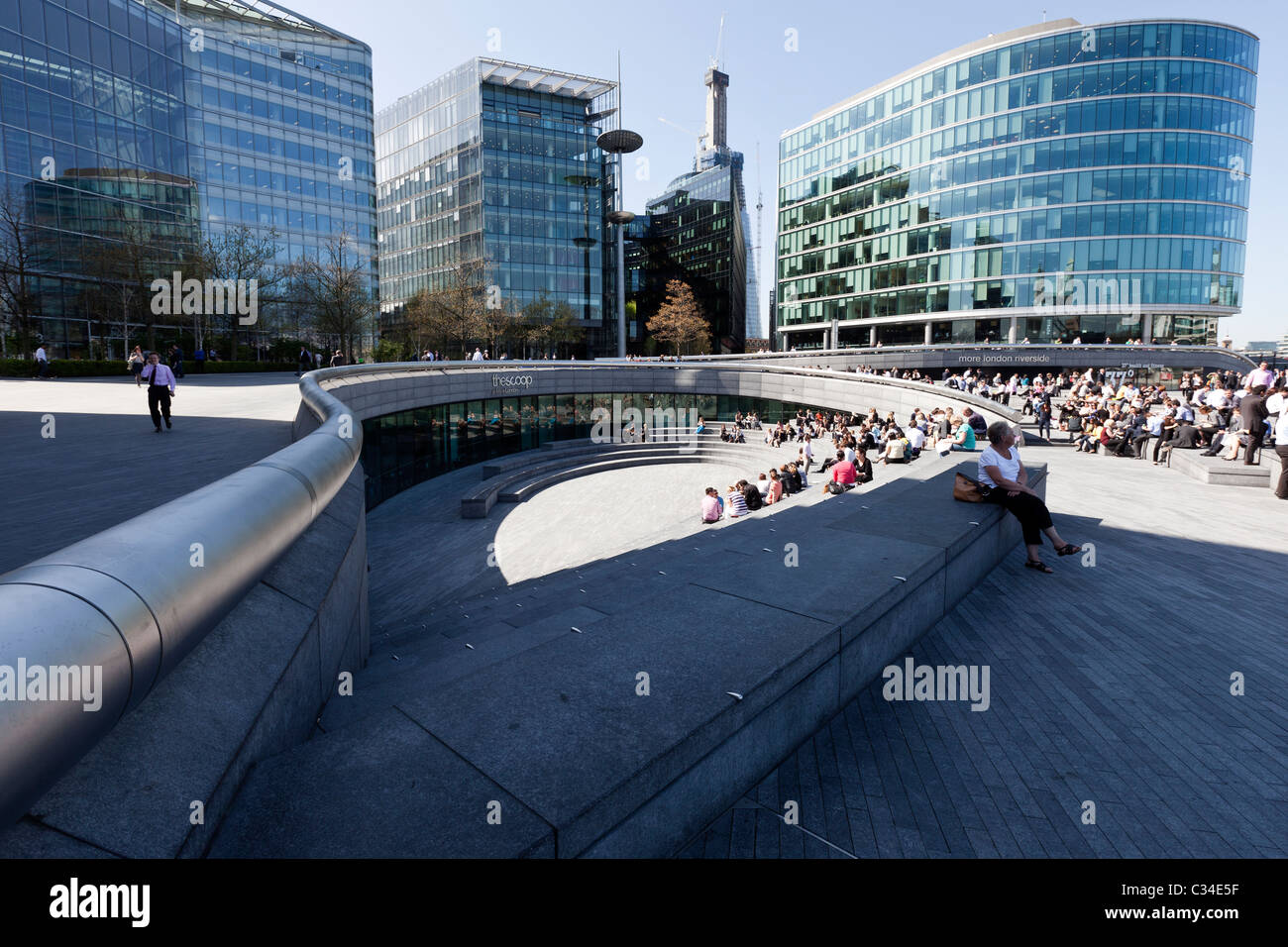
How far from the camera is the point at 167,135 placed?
51250 mm

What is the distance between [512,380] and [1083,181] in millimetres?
60288

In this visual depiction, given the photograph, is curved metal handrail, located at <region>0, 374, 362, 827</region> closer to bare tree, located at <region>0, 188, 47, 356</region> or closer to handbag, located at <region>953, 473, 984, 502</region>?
handbag, located at <region>953, 473, 984, 502</region>

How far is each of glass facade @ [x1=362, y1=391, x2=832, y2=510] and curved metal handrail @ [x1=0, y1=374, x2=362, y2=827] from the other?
14.0 m

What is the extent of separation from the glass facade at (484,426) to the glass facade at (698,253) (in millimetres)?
67697

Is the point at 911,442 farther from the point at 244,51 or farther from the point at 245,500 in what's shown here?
the point at 244,51

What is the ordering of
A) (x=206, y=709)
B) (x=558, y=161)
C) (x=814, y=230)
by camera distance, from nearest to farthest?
1. (x=206, y=709)
2. (x=558, y=161)
3. (x=814, y=230)

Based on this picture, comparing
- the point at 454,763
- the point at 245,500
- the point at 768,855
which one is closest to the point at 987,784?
the point at 768,855

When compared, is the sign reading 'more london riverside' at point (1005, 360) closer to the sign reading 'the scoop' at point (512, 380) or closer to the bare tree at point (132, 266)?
the sign reading 'the scoop' at point (512, 380)

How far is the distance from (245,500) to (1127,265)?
76.8 meters

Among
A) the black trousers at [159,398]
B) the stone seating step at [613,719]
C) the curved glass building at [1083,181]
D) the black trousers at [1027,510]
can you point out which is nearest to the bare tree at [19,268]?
the black trousers at [159,398]

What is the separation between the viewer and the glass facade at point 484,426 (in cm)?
2262

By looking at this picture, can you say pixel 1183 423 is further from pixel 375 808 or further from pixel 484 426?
pixel 484 426

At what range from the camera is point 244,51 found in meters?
62.6

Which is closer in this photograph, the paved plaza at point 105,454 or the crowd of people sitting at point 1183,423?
the paved plaza at point 105,454
